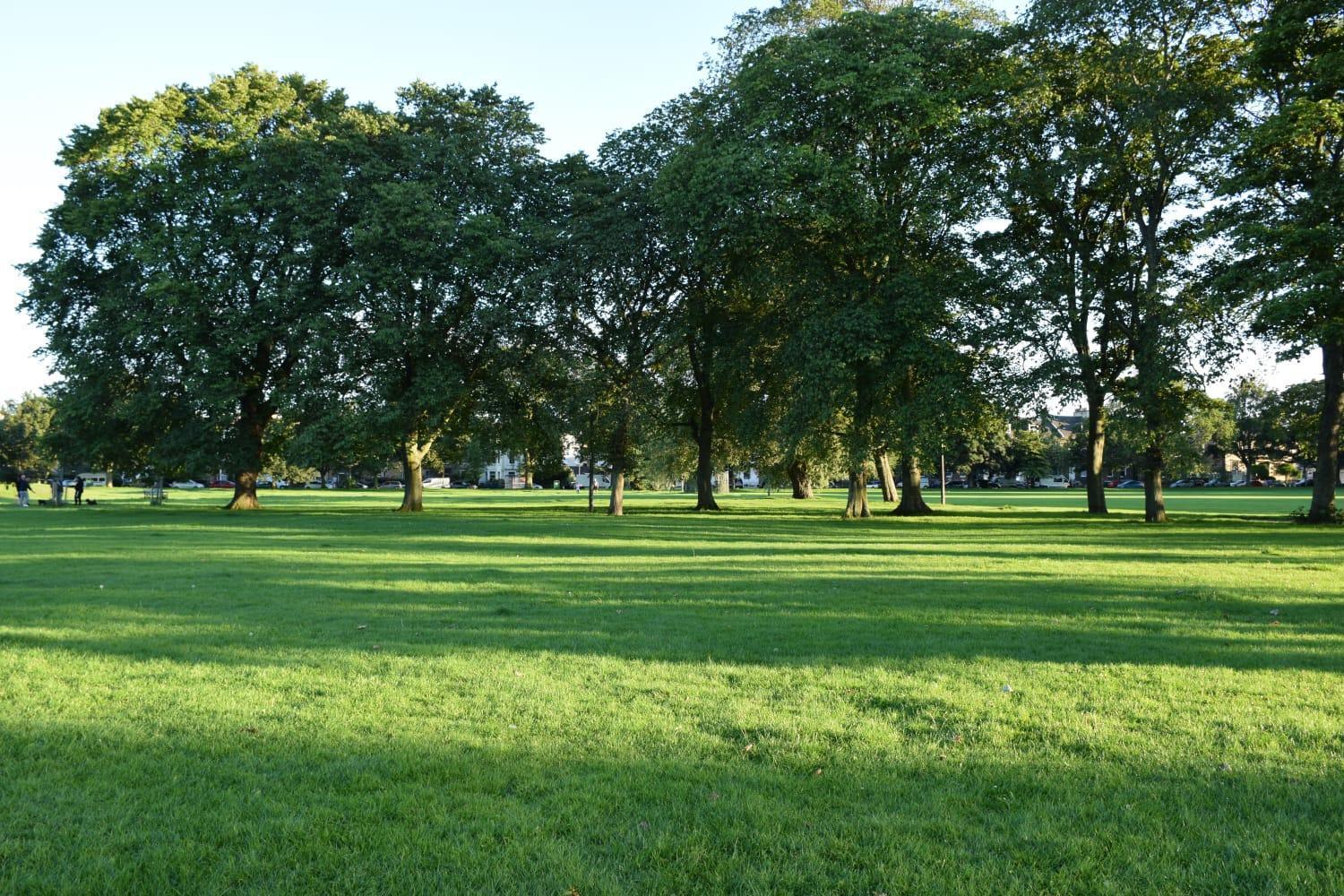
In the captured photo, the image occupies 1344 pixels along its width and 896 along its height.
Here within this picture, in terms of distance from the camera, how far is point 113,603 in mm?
11242

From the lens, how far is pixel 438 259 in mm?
36750

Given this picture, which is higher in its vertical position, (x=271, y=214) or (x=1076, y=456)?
(x=271, y=214)

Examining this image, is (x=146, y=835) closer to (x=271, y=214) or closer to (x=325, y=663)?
(x=325, y=663)

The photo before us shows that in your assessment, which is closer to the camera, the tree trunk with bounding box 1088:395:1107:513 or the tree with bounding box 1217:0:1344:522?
the tree with bounding box 1217:0:1344:522

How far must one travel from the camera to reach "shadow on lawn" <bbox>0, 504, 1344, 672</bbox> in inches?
329

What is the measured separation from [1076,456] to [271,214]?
327 ft

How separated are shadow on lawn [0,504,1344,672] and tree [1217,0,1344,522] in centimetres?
837

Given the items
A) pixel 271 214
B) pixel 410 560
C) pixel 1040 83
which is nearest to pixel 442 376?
pixel 271 214

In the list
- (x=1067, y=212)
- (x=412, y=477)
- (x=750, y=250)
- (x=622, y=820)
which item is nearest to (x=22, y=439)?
(x=412, y=477)

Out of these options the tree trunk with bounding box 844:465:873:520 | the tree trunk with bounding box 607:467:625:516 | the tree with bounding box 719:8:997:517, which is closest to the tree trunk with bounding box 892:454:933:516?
the tree trunk with bounding box 844:465:873:520

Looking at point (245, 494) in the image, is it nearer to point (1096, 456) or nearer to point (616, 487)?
point (616, 487)

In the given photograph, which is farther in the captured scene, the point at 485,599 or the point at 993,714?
the point at 485,599

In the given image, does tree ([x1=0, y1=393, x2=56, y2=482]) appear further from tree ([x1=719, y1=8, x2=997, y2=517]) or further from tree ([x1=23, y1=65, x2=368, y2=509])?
tree ([x1=719, y1=8, x2=997, y2=517])

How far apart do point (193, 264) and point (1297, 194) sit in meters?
40.9
